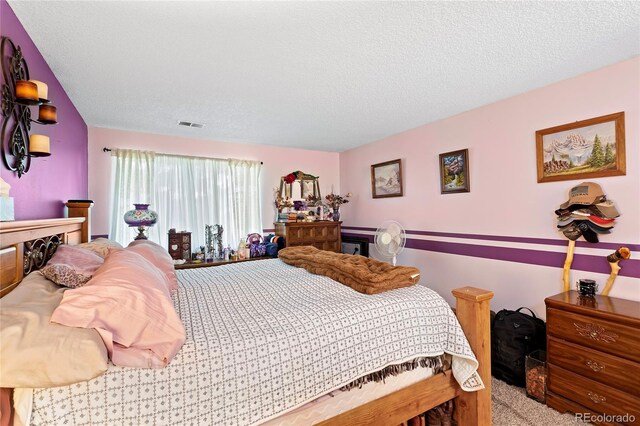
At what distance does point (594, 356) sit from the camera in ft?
6.12

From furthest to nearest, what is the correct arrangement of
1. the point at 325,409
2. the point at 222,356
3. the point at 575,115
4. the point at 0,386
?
the point at 575,115 < the point at 325,409 < the point at 222,356 < the point at 0,386

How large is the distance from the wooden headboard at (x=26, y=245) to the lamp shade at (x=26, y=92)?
59cm

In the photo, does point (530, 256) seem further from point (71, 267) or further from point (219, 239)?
point (219, 239)

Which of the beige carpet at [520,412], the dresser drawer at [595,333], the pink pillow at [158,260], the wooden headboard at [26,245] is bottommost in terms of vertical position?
the beige carpet at [520,412]

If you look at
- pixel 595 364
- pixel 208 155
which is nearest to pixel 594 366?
pixel 595 364

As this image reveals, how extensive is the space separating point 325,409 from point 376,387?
0.92ft

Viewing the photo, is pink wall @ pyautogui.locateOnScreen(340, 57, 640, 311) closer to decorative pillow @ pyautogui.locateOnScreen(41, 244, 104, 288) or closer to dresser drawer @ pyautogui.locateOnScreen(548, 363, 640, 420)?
dresser drawer @ pyautogui.locateOnScreen(548, 363, 640, 420)

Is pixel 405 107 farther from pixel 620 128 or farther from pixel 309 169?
pixel 309 169

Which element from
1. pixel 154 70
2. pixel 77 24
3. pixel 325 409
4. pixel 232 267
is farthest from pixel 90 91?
pixel 325 409

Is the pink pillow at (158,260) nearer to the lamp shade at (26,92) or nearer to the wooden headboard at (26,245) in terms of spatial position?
the wooden headboard at (26,245)

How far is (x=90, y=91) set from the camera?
2436 mm

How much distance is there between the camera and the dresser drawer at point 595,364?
173 cm

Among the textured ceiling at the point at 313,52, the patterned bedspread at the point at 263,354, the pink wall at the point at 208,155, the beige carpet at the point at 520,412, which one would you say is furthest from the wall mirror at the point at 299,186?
the beige carpet at the point at 520,412

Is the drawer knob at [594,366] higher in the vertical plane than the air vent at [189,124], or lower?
lower
